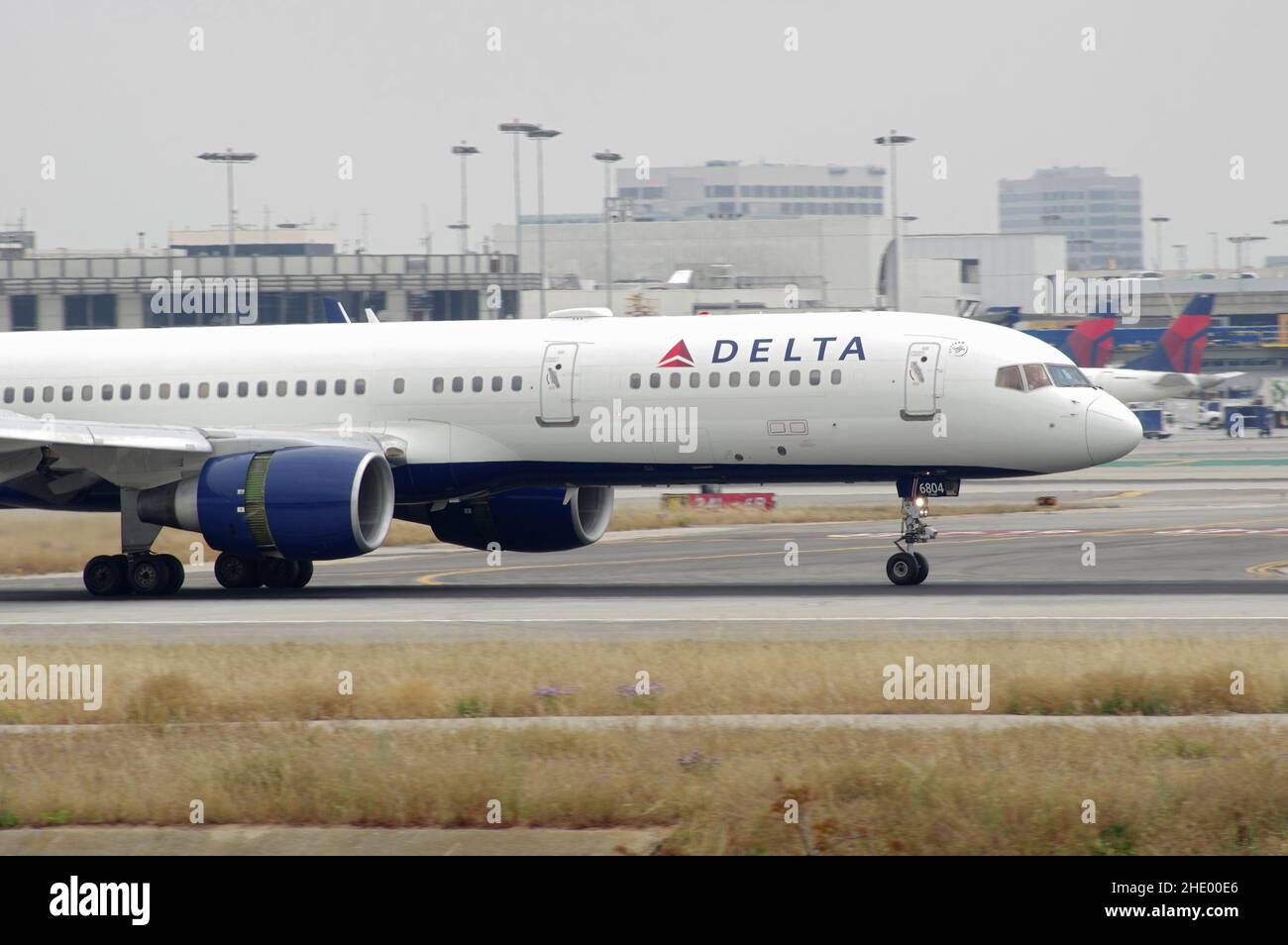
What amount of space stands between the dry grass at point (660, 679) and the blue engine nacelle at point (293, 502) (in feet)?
20.7

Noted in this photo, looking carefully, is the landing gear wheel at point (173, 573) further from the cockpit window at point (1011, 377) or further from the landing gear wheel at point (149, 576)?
the cockpit window at point (1011, 377)

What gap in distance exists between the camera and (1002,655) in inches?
722

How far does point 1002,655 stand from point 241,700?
8232 mm

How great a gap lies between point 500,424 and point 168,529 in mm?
14254

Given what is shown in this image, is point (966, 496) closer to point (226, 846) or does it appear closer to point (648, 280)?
point (226, 846)

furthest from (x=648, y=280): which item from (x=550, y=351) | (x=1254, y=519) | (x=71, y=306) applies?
(x=550, y=351)

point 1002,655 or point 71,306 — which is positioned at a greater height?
point 71,306

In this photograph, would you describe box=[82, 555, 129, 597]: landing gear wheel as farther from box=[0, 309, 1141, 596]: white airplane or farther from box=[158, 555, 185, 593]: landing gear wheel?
box=[158, 555, 185, 593]: landing gear wheel

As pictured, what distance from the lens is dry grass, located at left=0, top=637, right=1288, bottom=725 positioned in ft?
52.2

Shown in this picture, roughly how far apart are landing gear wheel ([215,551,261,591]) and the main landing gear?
1166 centimetres

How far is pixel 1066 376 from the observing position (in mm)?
26812

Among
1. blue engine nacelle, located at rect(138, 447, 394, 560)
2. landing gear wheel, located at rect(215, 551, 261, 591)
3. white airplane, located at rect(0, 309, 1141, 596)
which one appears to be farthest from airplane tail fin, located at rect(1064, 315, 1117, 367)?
blue engine nacelle, located at rect(138, 447, 394, 560)

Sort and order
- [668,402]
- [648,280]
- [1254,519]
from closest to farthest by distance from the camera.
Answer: [668,402] < [1254,519] < [648,280]

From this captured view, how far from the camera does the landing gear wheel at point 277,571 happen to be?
3052 cm
